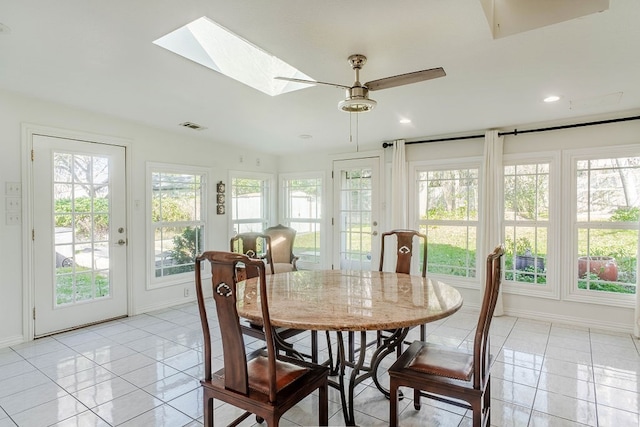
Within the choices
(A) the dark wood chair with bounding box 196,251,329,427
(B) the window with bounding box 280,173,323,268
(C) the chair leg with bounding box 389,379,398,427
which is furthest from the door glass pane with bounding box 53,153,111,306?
(C) the chair leg with bounding box 389,379,398,427

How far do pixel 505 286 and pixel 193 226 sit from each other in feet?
13.6

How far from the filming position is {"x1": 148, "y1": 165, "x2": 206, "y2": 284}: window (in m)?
4.38

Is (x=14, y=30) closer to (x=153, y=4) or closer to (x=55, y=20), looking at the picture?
(x=55, y=20)

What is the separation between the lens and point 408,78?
6.83 feet

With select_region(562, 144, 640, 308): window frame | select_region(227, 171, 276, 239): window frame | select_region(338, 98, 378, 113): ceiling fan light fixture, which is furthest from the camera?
select_region(227, 171, 276, 239): window frame

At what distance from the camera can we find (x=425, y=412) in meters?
2.20

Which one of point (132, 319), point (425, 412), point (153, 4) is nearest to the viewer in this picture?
point (153, 4)

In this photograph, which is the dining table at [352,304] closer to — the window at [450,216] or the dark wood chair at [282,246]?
the dark wood chair at [282,246]

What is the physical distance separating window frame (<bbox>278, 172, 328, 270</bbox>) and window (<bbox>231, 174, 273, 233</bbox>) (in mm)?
235

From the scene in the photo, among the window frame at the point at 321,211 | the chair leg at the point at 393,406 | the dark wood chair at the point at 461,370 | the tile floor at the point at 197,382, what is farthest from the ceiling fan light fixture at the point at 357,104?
the window frame at the point at 321,211

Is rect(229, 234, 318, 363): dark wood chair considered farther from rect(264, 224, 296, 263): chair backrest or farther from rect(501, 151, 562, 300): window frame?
rect(501, 151, 562, 300): window frame

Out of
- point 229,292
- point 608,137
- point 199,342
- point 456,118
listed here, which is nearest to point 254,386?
point 229,292

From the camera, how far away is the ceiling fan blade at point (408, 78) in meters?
1.97

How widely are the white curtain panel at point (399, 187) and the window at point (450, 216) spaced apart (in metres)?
0.22
